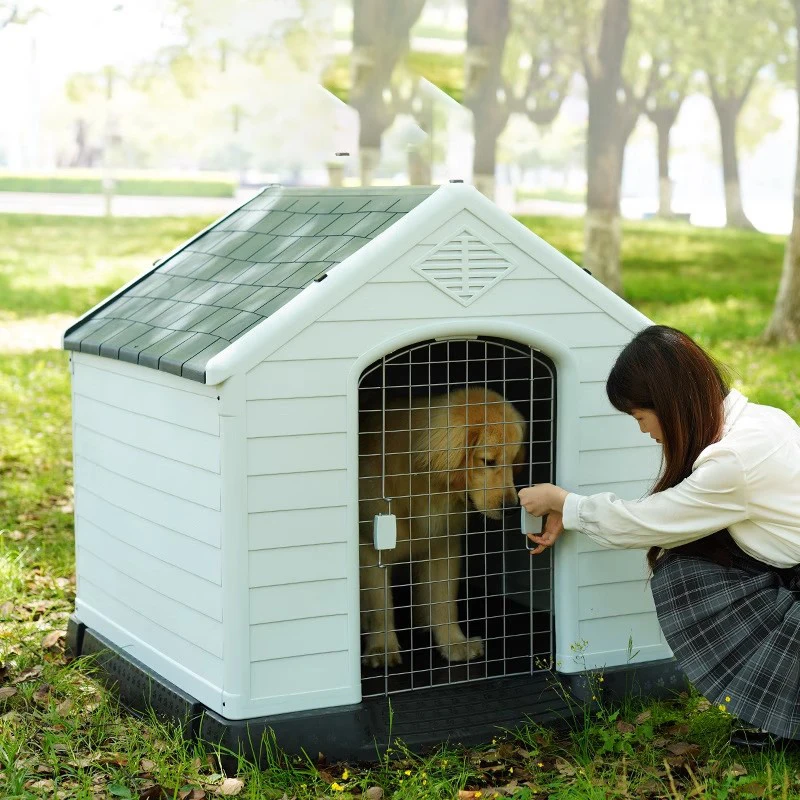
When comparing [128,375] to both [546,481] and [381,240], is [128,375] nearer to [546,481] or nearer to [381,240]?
[381,240]

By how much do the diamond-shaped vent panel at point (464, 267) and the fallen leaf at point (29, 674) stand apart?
2290 millimetres

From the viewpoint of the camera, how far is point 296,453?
3.43 m

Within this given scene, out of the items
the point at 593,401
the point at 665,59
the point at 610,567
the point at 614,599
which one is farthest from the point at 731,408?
the point at 665,59

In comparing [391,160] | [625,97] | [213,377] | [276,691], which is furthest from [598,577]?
[625,97]

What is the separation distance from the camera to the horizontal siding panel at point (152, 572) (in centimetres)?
352

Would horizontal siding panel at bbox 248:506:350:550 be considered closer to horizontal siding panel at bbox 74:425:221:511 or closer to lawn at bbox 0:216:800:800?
horizontal siding panel at bbox 74:425:221:511

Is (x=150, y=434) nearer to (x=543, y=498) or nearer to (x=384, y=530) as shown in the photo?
(x=384, y=530)

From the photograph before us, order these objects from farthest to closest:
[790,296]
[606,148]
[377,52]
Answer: [606,148]
[377,52]
[790,296]

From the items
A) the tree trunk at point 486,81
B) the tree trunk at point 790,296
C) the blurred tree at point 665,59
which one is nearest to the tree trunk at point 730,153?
the blurred tree at point 665,59

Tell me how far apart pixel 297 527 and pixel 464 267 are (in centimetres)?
103

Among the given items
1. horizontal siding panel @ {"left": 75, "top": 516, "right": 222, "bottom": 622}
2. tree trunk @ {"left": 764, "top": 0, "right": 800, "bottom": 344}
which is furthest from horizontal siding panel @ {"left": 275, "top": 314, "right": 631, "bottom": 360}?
tree trunk @ {"left": 764, "top": 0, "right": 800, "bottom": 344}

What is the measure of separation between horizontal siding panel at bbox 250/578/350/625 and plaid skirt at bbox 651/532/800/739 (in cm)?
105

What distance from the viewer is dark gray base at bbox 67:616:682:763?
3.49 meters

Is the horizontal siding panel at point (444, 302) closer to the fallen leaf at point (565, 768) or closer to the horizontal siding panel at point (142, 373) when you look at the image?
the horizontal siding panel at point (142, 373)
